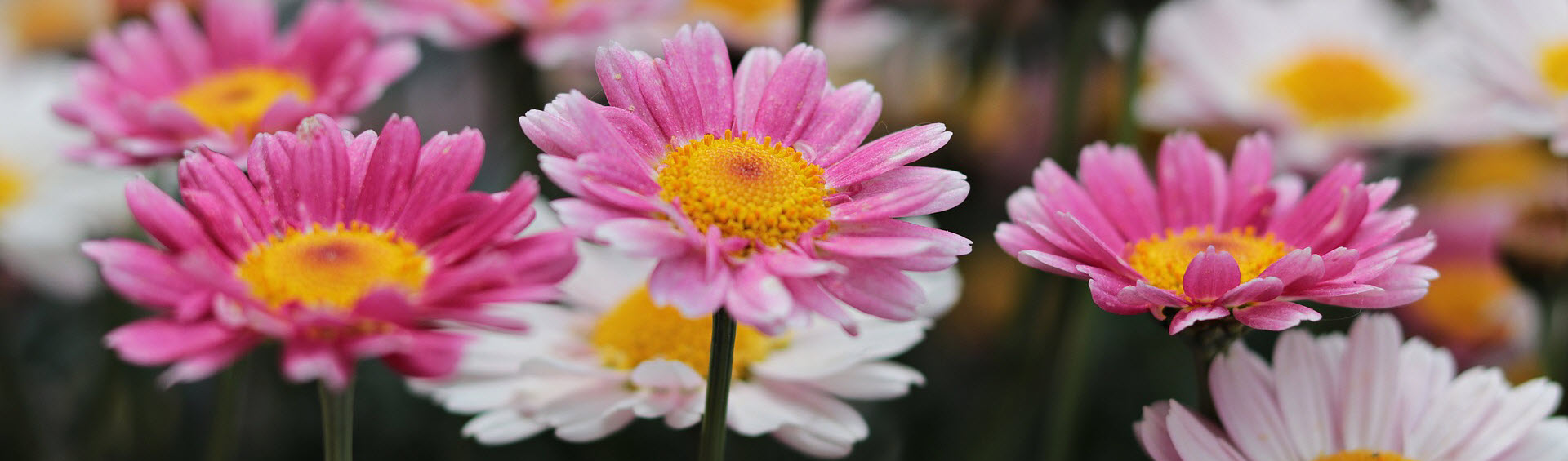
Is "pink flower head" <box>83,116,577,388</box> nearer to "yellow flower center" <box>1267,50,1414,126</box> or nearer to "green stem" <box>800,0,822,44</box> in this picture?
"green stem" <box>800,0,822,44</box>

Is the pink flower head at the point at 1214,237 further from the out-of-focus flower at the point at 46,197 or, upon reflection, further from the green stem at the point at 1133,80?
the out-of-focus flower at the point at 46,197

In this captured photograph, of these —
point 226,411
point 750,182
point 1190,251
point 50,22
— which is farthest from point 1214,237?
point 50,22

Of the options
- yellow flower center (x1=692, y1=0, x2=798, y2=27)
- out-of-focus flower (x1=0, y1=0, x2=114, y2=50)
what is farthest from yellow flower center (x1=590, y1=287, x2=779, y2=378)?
out-of-focus flower (x1=0, y1=0, x2=114, y2=50)

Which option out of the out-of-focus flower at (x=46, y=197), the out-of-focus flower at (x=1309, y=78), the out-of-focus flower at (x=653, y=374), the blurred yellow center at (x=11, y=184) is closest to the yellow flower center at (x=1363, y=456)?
the out-of-focus flower at (x=653, y=374)

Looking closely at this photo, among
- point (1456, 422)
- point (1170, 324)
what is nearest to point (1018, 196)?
point (1170, 324)

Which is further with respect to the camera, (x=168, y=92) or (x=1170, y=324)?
(x=168, y=92)

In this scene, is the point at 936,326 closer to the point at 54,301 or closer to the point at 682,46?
the point at 682,46
